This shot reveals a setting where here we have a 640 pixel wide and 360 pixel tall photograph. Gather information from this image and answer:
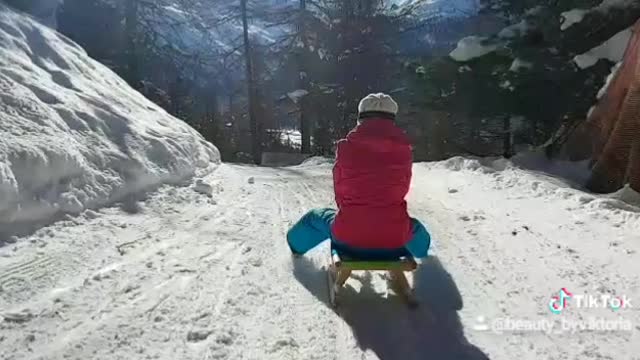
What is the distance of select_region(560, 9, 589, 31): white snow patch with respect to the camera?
26.1 feet

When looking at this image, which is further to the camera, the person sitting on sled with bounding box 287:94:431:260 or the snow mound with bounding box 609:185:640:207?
the snow mound with bounding box 609:185:640:207

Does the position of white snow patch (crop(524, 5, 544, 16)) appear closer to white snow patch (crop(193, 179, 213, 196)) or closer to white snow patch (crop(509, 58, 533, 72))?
white snow patch (crop(509, 58, 533, 72))

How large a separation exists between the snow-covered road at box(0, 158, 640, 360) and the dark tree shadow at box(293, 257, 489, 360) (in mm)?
12

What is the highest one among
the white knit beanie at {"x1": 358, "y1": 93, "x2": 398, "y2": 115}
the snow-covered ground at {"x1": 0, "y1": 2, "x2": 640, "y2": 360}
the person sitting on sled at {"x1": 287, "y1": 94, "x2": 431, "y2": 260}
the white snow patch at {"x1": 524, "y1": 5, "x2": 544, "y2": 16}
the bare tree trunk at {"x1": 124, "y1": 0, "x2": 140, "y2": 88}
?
the bare tree trunk at {"x1": 124, "y1": 0, "x2": 140, "y2": 88}

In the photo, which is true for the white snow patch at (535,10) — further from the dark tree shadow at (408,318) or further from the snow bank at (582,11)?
the dark tree shadow at (408,318)

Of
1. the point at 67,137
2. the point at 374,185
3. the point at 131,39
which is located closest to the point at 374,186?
the point at 374,185

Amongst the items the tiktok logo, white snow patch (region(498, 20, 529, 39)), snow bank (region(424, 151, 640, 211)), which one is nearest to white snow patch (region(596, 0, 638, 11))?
white snow patch (region(498, 20, 529, 39))

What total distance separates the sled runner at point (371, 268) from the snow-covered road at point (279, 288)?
10 centimetres

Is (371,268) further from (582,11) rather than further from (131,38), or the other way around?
(131,38)

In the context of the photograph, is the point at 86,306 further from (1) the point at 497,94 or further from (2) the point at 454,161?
(1) the point at 497,94

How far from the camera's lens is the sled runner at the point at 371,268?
318cm

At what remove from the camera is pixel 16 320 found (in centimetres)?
282

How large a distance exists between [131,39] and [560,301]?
1915 cm

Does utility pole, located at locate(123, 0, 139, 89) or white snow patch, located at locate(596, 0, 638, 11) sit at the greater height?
utility pole, located at locate(123, 0, 139, 89)
